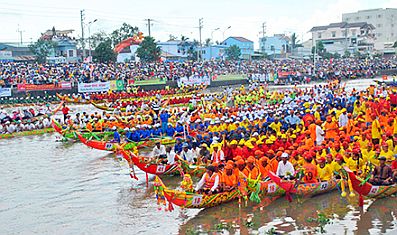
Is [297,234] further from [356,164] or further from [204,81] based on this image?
[204,81]

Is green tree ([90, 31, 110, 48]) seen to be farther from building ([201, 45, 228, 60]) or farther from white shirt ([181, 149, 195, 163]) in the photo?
white shirt ([181, 149, 195, 163])

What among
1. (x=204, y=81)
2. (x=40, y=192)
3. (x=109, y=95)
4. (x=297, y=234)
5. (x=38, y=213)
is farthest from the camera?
(x=204, y=81)

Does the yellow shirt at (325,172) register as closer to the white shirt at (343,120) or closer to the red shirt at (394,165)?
the red shirt at (394,165)

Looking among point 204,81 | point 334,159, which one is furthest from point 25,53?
point 334,159

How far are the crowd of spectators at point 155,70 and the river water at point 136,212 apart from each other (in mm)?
22588

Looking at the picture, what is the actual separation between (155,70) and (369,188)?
123ft

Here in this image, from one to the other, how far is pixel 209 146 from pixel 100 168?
13.4 ft

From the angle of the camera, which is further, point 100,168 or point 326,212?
point 100,168

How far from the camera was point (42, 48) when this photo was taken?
54406mm

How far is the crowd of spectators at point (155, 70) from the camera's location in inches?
1503

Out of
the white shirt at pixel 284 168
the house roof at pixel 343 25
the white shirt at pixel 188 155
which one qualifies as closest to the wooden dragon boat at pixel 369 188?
the white shirt at pixel 284 168

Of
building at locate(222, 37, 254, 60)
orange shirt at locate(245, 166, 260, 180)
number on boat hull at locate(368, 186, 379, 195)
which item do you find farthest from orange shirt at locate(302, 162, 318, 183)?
building at locate(222, 37, 254, 60)

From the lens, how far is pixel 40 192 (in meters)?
14.1

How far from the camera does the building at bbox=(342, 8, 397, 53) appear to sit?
9869cm
